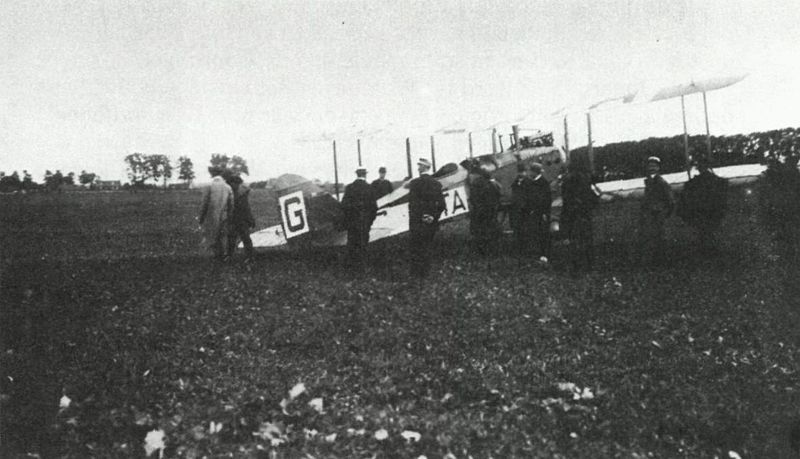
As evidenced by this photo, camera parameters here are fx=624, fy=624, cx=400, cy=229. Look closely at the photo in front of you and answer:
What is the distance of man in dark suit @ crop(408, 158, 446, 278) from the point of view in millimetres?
8844

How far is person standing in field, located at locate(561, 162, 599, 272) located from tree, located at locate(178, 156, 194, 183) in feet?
355

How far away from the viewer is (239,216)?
1039 cm

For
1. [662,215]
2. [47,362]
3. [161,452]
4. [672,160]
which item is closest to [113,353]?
[47,362]

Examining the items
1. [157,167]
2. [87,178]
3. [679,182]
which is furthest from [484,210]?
[157,167]

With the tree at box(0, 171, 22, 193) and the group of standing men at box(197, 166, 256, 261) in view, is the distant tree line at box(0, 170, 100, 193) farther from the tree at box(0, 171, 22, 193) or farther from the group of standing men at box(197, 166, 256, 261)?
the group of standing men at box(197, 166, 256, 261)

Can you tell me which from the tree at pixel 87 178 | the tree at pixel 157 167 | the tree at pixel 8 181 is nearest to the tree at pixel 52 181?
the tree at pixel 87 178

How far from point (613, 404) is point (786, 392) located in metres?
1.29

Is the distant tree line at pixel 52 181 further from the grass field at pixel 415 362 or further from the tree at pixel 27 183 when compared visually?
the grass field at pixel 415 362

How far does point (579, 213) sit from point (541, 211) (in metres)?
1.04

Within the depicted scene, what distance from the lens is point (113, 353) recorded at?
17.4 feet

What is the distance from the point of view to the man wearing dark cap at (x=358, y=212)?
979 centimetres

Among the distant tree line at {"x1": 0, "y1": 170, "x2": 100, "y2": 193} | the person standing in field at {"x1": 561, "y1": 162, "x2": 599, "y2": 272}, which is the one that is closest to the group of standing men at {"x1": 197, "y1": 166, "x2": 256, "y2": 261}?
the person standing in field at {"x1": 561, "y1": 162, "x2": 599, "y2": 272}

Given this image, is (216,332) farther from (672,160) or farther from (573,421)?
(672,160)

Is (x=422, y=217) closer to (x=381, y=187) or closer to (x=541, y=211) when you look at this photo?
(x=541, y=211)
